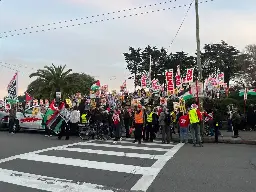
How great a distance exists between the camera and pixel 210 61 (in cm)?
6194

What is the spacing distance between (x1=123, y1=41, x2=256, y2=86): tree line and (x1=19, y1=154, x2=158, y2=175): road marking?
45.9 m

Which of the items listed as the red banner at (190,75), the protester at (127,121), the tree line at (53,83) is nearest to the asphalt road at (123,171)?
the protester at (127,121)

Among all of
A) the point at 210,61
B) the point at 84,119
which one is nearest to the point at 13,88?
the point at 84,119

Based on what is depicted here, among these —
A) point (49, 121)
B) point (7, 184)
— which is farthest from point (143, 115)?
point (7, 184)

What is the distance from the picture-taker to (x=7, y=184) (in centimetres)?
716

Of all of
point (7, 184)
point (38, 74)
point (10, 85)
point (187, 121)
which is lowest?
point (7, 184)

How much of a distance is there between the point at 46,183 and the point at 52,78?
38984 millimetres

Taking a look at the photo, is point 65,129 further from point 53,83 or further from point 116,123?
point 53,83

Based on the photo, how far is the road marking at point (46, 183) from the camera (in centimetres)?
668

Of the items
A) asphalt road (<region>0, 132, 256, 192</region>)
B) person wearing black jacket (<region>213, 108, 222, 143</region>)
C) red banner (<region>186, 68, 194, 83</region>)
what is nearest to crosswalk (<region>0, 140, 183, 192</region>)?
asphalt road (<region>0, 132, 256, 192</region>)

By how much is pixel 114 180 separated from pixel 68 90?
39507 millimetres

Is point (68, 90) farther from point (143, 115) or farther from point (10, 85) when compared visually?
point (143, 115)

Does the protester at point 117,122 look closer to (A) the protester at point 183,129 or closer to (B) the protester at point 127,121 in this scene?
(B) the protester at point 127,121

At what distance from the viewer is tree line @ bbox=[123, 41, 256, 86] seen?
57.0 m
